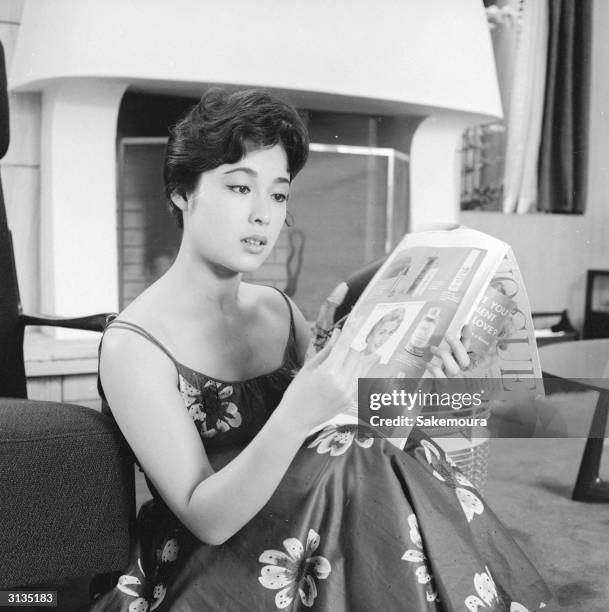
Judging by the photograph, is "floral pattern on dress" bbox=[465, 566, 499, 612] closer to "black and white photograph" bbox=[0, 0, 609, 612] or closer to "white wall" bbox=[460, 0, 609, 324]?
"black and white photograph" bbox=[0, 0, 609, 612]

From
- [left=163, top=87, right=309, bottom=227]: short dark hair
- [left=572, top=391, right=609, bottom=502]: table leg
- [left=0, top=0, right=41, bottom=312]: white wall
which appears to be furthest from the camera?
[left=0, top=0, right=41, bottom=312]: white wall

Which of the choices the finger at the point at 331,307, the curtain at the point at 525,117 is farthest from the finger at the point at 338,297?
the curtain at the point at 525,117

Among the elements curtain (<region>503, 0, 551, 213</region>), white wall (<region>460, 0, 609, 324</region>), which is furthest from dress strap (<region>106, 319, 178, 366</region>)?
curtain (<region>503, 0, 551, 213</region>)

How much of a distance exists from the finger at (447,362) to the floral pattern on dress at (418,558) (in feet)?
0.43

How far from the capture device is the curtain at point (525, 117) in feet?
7.33

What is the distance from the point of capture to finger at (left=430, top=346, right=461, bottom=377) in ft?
2.03

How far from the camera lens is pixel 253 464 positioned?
54 cm

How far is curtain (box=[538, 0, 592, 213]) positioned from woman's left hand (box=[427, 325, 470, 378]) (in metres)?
1.79

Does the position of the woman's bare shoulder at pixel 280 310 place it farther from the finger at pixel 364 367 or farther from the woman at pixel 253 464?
the finger at pixel 364 367

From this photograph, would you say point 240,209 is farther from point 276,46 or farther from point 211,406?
point 276,46

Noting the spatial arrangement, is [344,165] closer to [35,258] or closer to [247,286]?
[35,258]

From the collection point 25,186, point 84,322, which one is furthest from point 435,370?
point 25,186

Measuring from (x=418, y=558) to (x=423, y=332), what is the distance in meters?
0.19

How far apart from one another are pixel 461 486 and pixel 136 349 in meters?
0.33
